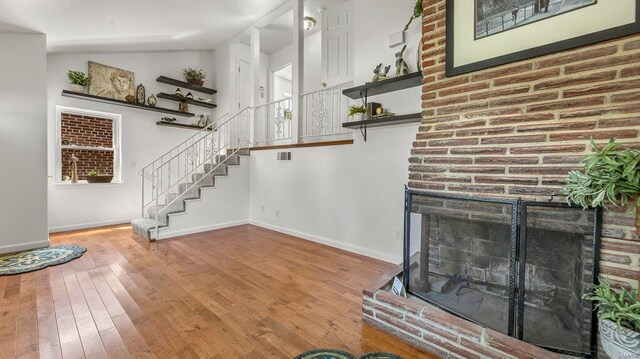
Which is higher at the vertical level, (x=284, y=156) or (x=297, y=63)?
(x=297, y=63)

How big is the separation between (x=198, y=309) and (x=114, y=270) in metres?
1.39

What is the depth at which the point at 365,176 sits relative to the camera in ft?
10.7

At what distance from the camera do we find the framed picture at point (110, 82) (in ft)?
14.7

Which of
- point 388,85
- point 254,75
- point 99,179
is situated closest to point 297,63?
point 254,75

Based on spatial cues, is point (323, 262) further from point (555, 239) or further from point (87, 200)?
point (87, 200)

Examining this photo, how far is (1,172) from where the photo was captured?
3.10 m

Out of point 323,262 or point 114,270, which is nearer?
point 114,270

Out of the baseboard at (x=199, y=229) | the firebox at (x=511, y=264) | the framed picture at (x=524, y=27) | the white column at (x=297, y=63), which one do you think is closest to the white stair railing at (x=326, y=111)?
the white column at (x=297, y=63)

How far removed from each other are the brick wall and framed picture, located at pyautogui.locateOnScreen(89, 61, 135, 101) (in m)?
0.46

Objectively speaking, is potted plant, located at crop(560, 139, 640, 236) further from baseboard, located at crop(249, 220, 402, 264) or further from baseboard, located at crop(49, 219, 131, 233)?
baseboard, located at crop(49, 219, 131, 233)

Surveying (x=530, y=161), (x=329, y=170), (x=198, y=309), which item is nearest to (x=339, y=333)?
(x=198, y=309)

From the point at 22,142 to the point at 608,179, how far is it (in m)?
5.25

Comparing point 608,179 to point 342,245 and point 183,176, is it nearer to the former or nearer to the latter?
point 342,245

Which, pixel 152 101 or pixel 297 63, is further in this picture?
pixel 152 101
